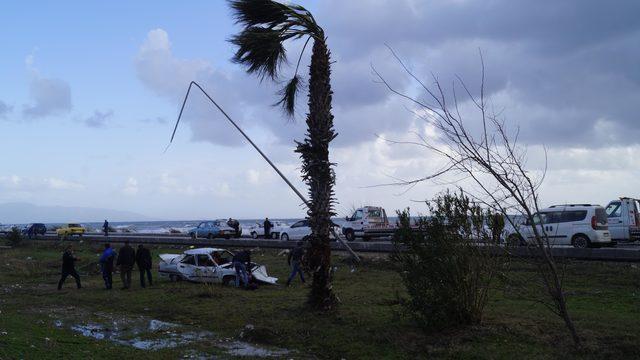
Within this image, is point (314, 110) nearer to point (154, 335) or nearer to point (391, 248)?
point (154, 335)

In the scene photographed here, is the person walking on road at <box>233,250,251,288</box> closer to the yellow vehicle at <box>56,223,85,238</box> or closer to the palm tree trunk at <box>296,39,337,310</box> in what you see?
the palm tree trunk at <box>296,39,337,310</box>

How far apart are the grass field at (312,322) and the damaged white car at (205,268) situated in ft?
2.20

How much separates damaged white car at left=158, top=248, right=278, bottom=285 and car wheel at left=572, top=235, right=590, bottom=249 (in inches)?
476

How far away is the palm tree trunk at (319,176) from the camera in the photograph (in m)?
13.5

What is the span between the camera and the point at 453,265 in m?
10.5

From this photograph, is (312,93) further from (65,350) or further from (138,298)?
(138,298)

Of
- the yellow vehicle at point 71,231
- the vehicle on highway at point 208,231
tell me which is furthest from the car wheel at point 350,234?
the yellow vehicle at point 71,231

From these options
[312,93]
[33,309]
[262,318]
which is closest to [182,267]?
[33,309]

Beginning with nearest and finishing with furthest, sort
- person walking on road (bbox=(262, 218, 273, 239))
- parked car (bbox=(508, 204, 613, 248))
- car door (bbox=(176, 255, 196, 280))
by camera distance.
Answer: car door (bbox=(176, 255, 196, 280)), parked car (bbox=(508, 204, 613, 248)), person walking on road (bbox=(262, 218, 273, 239))

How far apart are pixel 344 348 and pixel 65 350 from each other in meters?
4.75

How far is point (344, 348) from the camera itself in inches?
411

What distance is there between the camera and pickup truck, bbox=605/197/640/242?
1087 inches

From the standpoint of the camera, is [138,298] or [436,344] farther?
[138,298]

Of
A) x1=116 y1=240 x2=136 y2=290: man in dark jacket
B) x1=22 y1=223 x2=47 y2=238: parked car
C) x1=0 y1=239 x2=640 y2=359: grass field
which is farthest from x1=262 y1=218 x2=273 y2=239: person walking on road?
x1=22 y1=223 x2=47 y2=238: parked car
